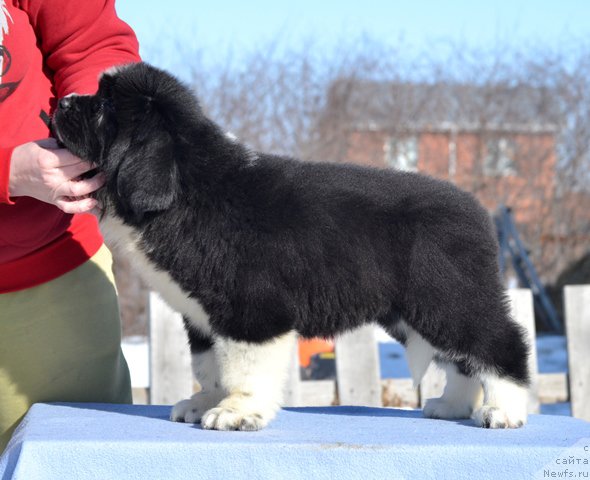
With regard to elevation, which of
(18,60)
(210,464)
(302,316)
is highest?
(18,60)

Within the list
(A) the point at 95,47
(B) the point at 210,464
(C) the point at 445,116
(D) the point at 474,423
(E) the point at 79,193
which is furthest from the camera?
(C) the point at 445,116

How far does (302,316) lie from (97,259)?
102 centimetres

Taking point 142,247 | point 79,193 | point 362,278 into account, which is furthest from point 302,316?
point 79,193

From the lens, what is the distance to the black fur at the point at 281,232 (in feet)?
9.33

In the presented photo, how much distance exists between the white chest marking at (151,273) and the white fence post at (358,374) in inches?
113

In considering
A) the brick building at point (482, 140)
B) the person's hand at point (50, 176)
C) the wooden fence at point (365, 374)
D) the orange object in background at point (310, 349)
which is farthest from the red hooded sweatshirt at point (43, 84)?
the brick building at point (482, 140)

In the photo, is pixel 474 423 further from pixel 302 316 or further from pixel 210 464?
pixel 210 464

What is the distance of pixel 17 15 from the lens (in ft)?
10.4

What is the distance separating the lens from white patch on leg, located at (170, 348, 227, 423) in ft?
9.94

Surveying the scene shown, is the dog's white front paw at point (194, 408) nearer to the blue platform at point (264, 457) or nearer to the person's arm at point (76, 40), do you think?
the blue platform at point (264, 457)

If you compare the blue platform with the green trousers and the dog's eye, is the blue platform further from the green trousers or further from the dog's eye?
the dog's eye

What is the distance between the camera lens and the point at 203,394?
3.09m

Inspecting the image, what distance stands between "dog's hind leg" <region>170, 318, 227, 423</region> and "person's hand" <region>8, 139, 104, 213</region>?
0.59 metres

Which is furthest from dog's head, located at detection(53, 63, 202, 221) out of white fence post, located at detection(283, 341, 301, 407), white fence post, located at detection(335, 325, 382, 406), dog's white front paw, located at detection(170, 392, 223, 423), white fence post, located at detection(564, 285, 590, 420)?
white fence post, located at detection(564, 285, 590, 420)
